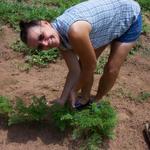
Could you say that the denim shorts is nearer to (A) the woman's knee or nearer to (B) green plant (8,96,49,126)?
(A) the woman's knee

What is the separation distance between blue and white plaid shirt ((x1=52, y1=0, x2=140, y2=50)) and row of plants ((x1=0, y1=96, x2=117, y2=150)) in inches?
24.8

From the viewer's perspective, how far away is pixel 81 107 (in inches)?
163

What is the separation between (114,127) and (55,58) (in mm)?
1380

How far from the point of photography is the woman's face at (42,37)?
3395mm

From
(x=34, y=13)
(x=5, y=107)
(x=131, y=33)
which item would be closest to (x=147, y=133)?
(x=131, y=33)

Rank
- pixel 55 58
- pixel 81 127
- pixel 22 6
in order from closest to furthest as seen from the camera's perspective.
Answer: pixel 81 127 < pixel 55 58 < pixel 22 6

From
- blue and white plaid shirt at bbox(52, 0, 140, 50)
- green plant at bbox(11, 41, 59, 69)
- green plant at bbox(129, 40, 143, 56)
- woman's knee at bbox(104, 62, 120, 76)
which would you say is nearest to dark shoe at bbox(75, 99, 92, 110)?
woman's knee at bbox(104, 62, 120, 76)

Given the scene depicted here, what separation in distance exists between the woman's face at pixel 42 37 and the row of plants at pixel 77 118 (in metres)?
0.75

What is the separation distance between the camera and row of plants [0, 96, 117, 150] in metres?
3.86

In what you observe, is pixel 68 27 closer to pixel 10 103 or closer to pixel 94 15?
pixel 94 15

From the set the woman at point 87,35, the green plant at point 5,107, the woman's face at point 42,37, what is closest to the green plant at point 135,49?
the woman at point 87,35

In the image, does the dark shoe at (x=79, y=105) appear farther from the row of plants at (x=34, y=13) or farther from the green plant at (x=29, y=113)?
the row of plants at (x=34, y=13)

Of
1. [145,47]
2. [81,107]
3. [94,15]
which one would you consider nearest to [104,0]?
[94,15]

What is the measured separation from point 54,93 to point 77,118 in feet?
2.36
